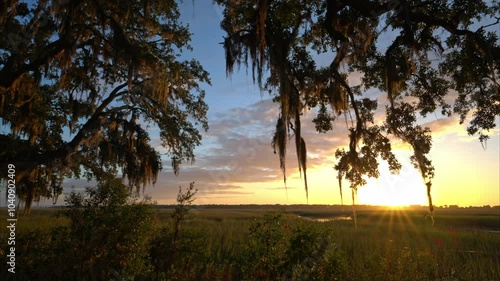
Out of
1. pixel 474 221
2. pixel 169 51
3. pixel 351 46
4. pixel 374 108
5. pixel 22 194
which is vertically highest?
pixel 169 51

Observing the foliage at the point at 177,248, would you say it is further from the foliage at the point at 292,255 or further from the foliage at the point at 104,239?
the foliage at the point at 292,255

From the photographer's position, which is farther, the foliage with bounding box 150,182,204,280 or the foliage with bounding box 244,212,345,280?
the foliage with bounding box 150,182,204,280

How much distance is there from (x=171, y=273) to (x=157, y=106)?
9.54 metres

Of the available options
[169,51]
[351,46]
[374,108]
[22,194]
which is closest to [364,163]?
[374,108]

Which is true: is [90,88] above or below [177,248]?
above

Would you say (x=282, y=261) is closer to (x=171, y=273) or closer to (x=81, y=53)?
(x=171, y=273)

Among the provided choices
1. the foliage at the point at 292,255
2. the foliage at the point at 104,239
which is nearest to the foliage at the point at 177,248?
the foliage at the point at 104,239

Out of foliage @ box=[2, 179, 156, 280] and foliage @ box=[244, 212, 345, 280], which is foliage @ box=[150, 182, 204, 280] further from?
foliage @ box=[244, 212, 345, 280]

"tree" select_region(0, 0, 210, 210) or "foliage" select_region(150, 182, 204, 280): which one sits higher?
"tree" select_region(0, 0, 210, 210)

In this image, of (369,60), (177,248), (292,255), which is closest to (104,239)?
(177,248)

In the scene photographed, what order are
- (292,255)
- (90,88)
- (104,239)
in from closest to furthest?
(292,255) < (104,239) < (90,88)

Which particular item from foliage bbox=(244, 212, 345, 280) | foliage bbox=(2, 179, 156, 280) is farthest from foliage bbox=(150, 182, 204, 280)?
foliage bbox=(244, 212, 345, 280)

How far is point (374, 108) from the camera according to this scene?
1207cm

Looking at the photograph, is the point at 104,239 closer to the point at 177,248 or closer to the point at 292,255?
the point at 177,248
